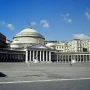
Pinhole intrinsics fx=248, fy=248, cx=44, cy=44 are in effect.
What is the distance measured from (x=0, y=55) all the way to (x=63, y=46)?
65.8m

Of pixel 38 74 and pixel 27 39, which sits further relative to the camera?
pixel 27 39

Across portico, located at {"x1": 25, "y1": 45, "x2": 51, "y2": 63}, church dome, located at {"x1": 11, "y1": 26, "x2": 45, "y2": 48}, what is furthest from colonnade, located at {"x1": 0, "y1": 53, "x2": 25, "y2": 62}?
church dome, located at {"x1": 11, "y1": 26, "x2": 45, "y2": 48}

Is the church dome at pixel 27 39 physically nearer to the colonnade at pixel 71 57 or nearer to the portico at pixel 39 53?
the portico at pixel 39 53

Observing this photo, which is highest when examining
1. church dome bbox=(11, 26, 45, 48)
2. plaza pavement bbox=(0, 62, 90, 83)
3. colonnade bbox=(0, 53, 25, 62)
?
church dome bbox=(11, 26, 45, 48)

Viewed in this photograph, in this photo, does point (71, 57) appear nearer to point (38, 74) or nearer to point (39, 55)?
point (39, 55)

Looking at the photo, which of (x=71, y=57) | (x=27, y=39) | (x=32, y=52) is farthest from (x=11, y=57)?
(x=71, y=57)

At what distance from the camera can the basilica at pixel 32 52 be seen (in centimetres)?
13200

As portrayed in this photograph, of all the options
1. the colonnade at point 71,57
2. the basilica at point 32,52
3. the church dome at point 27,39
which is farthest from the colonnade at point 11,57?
the colonnade at point 71,57

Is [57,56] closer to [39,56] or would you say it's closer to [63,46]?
[39,56]

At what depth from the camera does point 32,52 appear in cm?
13425

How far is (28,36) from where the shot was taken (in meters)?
151

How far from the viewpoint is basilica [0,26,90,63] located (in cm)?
13200

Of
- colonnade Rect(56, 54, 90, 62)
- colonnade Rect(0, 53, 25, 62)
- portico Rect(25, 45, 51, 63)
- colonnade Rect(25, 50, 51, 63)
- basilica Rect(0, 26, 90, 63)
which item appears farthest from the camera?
colonnade Rect(56, 54, 90, 62)

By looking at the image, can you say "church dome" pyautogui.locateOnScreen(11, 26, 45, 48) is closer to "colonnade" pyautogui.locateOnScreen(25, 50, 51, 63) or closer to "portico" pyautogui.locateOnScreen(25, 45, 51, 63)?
"portico" pyautogui.locateOnScreen(25, 45, 51, 63)
